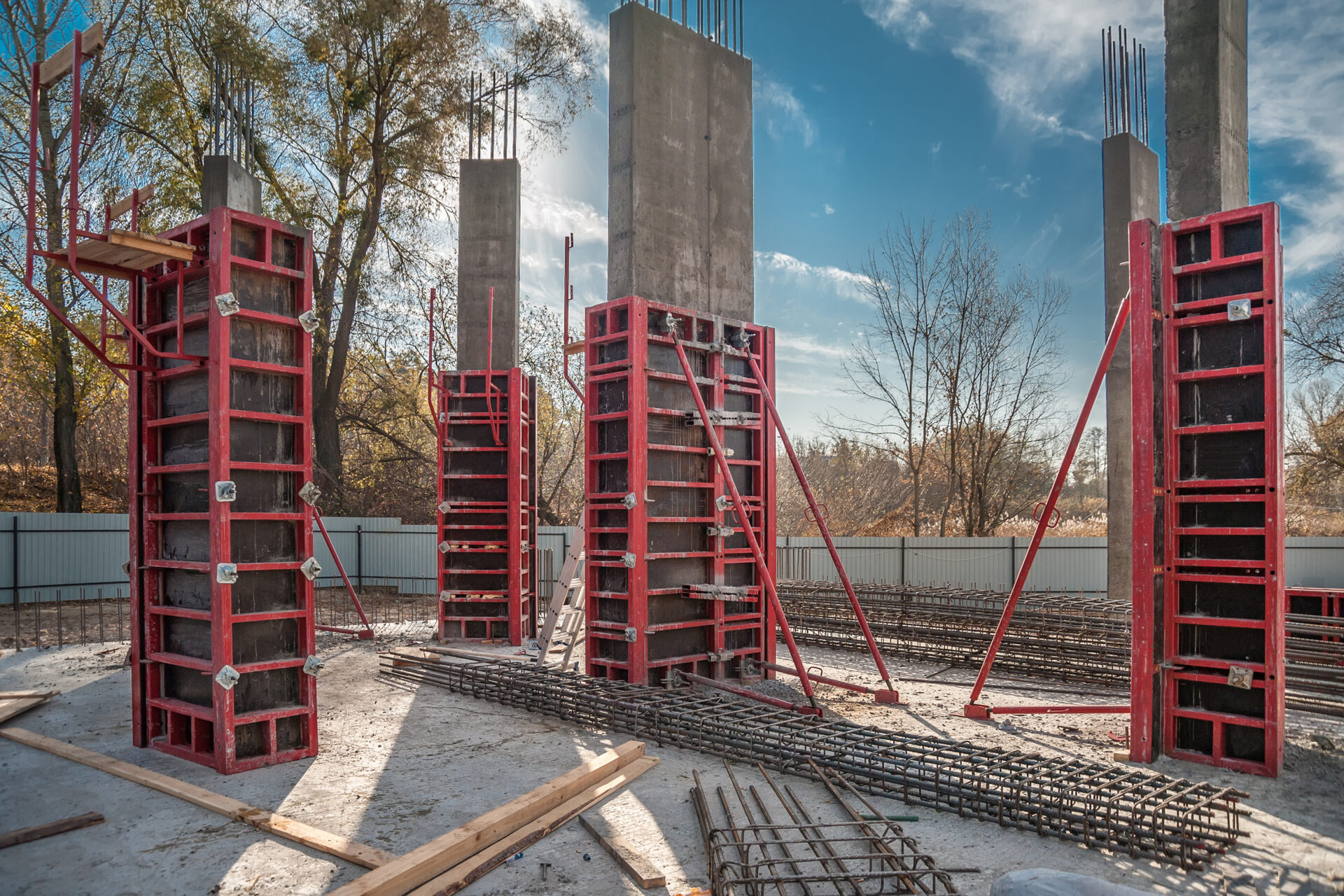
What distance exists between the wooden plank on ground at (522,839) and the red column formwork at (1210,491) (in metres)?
4.41

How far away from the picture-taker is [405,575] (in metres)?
22.7

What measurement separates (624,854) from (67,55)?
23.9 ft

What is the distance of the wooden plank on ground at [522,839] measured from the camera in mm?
4355

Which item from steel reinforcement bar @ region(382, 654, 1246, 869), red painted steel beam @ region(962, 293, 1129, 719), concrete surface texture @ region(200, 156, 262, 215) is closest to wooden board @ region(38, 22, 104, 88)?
concrete surface texture @ region(200, 156, 262, 215)

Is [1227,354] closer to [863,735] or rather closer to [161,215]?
[863,735]

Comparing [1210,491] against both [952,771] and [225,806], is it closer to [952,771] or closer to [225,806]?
[952,771]

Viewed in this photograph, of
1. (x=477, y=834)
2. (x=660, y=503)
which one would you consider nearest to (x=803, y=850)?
(x=477, y=834)

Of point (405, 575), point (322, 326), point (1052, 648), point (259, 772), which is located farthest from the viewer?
point (322, 326)

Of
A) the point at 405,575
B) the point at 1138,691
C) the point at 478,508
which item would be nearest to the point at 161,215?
the point at 405,575

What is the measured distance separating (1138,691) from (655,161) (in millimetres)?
7747

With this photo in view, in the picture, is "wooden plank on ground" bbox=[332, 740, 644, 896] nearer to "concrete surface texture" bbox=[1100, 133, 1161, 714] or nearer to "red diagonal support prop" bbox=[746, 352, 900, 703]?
"red diagonal support prop" bbox=[746, 352, 900, 703]

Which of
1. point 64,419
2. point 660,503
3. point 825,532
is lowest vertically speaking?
point 825,532

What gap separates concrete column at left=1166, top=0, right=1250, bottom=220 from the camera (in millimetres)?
9672

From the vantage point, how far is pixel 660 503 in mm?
9297
